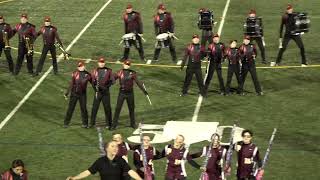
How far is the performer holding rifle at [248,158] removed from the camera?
53.2 ft

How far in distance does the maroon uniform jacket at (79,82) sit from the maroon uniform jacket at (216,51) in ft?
13.4

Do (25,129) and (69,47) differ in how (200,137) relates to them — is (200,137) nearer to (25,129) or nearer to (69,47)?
(25,129)

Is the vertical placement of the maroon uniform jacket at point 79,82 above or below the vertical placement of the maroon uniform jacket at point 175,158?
above

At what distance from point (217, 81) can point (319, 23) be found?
320 inches

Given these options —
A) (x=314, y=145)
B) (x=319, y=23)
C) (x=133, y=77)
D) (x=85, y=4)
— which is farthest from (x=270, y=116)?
(x=85, y=4)

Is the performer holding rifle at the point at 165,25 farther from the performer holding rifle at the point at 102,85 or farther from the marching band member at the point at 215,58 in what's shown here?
the performer holding rifle at the point at 102,85

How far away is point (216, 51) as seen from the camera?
78.3 ft

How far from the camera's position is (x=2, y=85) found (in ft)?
83.8

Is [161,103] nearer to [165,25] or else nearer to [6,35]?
[165,25]

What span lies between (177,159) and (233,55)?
8.31 meters

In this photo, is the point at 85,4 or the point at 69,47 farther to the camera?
the point at 85,4

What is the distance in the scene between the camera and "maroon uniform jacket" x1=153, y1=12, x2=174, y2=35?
27109mm

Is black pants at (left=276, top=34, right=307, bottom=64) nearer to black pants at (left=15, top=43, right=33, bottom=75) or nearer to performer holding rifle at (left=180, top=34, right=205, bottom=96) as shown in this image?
performer holding rifle at (left=180, top=34, right=205, bottom=96)

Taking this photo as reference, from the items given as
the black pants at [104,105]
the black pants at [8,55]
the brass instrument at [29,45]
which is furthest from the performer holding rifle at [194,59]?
the black pants at [8,55]
